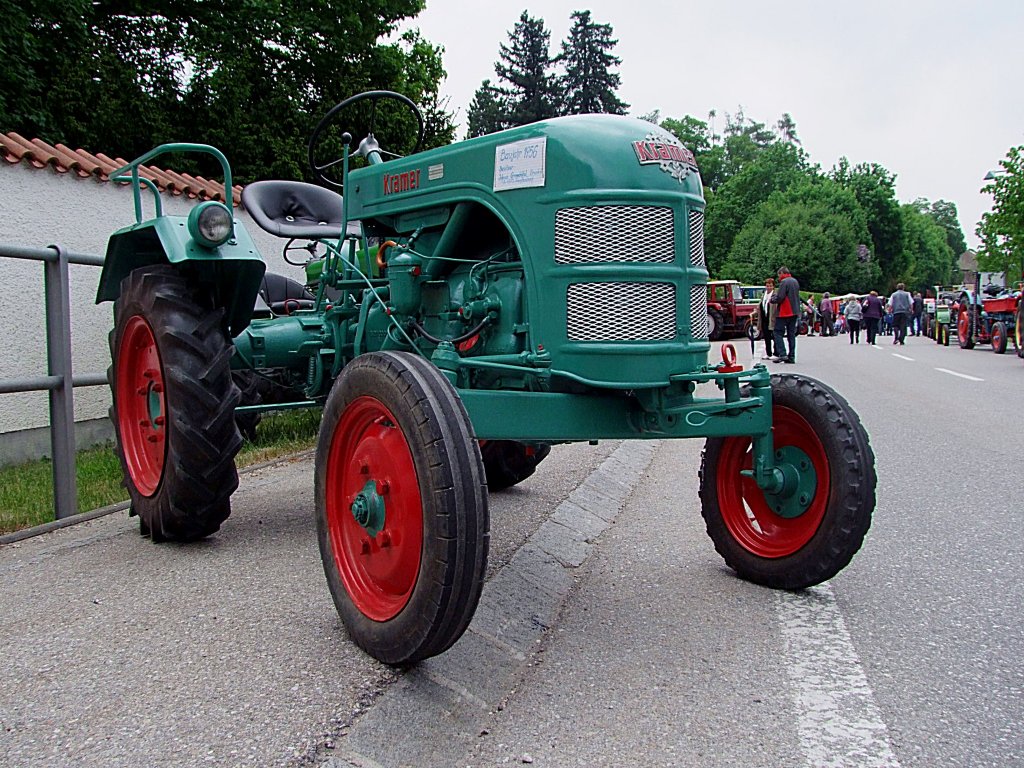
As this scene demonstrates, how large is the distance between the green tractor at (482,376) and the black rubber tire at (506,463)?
3.58 feet

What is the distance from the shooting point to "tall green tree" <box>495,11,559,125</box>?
5766 cm

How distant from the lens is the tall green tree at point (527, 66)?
57656mm

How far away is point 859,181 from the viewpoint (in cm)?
7531

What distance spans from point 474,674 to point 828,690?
1.08 m

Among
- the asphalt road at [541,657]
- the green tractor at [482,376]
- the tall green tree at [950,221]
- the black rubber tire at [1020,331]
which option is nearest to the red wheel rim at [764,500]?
the green tractor at [482,376]

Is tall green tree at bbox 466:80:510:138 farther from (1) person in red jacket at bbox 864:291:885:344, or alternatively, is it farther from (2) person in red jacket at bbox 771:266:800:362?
(2) person in red jacket at bbox 771:266:800:362

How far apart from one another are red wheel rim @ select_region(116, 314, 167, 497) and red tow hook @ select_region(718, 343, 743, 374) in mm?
2571

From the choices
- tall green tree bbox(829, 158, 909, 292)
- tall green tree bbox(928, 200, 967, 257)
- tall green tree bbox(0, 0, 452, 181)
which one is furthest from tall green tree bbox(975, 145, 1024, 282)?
tall green tree bbox(928, 200, 967, 257)

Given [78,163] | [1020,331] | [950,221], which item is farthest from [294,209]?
[950,221]

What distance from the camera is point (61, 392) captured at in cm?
493

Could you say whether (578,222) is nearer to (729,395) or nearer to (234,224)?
(729,395)

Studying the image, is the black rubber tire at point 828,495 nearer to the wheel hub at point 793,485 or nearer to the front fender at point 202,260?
the wheel hub at point 793,485

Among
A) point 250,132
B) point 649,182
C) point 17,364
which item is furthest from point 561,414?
point 250,132

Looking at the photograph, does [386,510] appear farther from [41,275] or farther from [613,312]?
[41,275]
